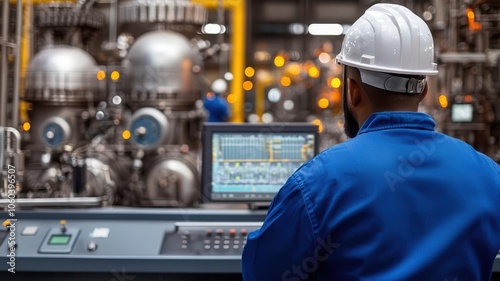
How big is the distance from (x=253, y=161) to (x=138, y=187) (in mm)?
898

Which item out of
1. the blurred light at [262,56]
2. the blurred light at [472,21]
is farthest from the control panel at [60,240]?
the blurred light at [262,56]

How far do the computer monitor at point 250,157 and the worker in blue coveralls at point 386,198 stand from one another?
1.37 meters

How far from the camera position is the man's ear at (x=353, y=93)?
5.32ft

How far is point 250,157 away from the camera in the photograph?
3.02 metres

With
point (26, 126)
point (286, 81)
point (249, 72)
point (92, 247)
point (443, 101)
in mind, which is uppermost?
point (249, 72)

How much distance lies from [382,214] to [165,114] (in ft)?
8.37

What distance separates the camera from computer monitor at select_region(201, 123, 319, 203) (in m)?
3.00

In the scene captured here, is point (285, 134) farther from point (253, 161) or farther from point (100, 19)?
point (100, 19)

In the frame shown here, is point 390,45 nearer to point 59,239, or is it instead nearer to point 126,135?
point 59,239

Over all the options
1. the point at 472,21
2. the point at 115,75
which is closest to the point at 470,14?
the point at 472,21

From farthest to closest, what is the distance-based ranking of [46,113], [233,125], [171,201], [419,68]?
[46,113] → [171,201] → [233,125] → [419,68]

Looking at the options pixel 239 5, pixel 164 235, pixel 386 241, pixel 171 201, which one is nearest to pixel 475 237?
pixel 386 241

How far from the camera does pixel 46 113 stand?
405 cm

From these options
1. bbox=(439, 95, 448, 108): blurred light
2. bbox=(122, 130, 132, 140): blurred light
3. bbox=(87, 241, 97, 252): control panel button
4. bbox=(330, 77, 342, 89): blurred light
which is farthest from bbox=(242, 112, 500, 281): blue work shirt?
bbox=(330, 77, 342, 89): blurred light
